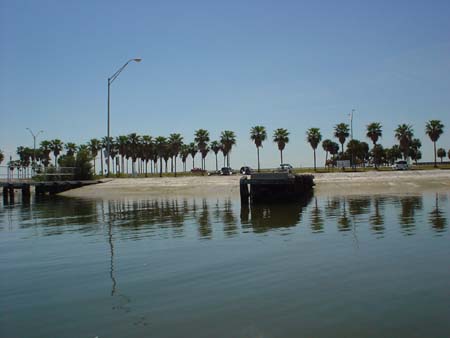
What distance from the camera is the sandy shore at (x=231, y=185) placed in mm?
48812

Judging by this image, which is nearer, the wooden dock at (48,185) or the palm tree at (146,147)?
the wooden dock at (48,185)

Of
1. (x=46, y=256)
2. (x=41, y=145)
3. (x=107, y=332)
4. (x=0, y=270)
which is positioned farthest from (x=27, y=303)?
(x=41, y=145)

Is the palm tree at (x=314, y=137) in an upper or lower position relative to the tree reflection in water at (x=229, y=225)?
upper

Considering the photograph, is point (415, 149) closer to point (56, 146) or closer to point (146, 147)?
point (146, 147)

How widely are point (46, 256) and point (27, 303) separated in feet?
18.2

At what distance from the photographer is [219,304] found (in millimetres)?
8297

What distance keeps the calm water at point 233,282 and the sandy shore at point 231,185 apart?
31.5 meters

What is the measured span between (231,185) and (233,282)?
147 feet

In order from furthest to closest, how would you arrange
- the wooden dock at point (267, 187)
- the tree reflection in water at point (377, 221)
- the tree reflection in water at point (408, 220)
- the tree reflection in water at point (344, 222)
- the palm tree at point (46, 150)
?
the palm tree at point (46, 150) → the wooden dock at point (267, 187) → the tree reflection in water at point (344, 222) → the tree reflection in water at point (377, 221) → the tree reflection in water at point (408, 220)

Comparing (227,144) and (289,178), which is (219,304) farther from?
(227,144)

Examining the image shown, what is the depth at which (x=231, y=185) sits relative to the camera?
5484cm

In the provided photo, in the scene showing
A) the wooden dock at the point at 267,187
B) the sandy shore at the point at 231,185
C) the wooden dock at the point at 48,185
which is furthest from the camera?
the wooden dock at the point at 48,185

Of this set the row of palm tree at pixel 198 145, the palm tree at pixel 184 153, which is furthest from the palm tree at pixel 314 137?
the palm tree at pixel 184 153

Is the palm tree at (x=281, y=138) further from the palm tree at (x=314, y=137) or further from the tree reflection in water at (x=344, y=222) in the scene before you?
the tree reflection in water at (x=344, y=222)
